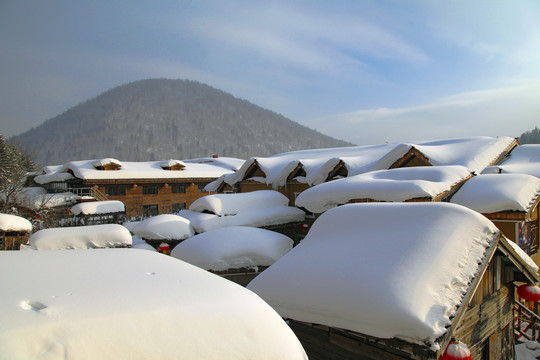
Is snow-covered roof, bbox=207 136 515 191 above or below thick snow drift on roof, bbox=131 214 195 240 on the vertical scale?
above

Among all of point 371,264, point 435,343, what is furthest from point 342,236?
point 435,343

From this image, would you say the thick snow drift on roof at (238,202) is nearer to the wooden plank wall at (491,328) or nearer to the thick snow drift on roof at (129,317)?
the wooden plank wall at (491,328)

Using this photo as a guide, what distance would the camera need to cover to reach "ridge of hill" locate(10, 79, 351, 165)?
116 meters

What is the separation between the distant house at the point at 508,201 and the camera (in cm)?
902

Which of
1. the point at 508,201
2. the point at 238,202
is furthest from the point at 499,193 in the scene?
the point at 238,202

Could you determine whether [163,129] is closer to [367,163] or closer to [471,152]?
[367,163]

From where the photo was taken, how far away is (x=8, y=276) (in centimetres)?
242

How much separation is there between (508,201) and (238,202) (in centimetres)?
1053

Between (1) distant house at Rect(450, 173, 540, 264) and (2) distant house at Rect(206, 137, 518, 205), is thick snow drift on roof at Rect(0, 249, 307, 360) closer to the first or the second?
(1) distant house at Rect(450, 173, 540, 264)

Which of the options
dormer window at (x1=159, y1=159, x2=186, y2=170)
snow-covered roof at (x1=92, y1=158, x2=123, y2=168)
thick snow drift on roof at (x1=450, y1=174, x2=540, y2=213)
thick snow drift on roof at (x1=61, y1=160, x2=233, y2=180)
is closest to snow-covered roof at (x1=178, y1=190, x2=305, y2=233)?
thick snow drift on roof at (x1=450, y1=174, x2=540, y2=213)

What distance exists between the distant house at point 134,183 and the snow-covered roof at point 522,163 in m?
25.2

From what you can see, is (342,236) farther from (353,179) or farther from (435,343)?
(353,179)

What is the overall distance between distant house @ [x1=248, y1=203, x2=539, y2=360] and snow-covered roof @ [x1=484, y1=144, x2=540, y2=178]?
6.79 metres

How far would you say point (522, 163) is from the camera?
13367 mm
